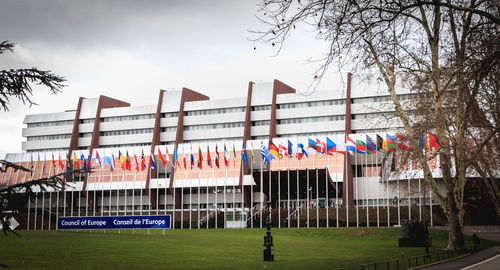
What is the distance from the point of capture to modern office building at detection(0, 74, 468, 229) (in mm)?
67438

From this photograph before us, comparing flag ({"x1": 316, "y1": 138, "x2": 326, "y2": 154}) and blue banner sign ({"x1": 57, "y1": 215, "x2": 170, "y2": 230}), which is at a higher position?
flag ({"x1": 316, "y1": 138, "x2": 326, "y2": 154})

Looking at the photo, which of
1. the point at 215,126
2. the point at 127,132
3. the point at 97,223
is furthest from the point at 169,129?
the point at 97,223

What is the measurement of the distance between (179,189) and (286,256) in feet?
179

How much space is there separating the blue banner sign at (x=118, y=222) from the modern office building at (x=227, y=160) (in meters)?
19.8

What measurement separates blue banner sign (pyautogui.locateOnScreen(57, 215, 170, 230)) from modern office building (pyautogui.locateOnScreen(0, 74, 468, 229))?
19758 mm

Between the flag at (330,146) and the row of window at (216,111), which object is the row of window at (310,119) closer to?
the row of window at (216,111)

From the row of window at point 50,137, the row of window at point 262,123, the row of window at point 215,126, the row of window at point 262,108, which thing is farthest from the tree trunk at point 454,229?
the row of window at point 50,137

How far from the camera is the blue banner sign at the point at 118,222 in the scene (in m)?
46.3

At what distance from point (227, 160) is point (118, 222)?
26.4 meters

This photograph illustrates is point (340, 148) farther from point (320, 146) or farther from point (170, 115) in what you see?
point (170, 115)

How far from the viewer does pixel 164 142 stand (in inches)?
3578

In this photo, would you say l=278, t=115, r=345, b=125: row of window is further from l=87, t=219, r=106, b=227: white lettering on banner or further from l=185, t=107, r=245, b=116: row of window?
l=87, t=219, r=106, b=227: white lettering on banner

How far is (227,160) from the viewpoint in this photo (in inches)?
2830

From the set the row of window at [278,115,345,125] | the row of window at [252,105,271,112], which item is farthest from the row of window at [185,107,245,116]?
the row of window at [278,115,345,125]
